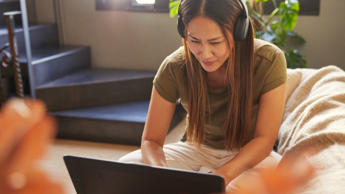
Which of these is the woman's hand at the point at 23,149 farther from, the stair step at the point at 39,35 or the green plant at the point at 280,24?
the stair step at the point at 39,35

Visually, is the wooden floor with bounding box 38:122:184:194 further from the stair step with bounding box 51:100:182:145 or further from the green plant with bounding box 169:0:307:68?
the green plant with bounding box 169:0:307:68

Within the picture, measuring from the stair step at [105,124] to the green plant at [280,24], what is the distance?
2.81 feet

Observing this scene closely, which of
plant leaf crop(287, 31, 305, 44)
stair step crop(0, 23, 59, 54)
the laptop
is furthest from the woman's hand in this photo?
stair step crop(0, 23, 59, 54)

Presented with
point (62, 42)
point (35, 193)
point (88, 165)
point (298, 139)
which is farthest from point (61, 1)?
point (35, 193)

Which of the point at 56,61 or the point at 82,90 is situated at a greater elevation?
the point at 56,61

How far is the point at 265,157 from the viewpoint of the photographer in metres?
1.43

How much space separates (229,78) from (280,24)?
1.78 meters

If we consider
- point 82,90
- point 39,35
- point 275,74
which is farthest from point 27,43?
point 275,74

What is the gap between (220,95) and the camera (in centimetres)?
149

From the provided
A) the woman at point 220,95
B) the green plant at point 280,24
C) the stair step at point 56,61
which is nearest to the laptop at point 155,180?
the woman at point 220,95

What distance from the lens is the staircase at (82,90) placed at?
305cm

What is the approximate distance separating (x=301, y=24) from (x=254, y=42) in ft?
7.03

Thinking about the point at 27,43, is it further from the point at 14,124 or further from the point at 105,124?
the point at 14,124

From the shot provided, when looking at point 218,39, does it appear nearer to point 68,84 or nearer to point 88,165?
point 88,165
